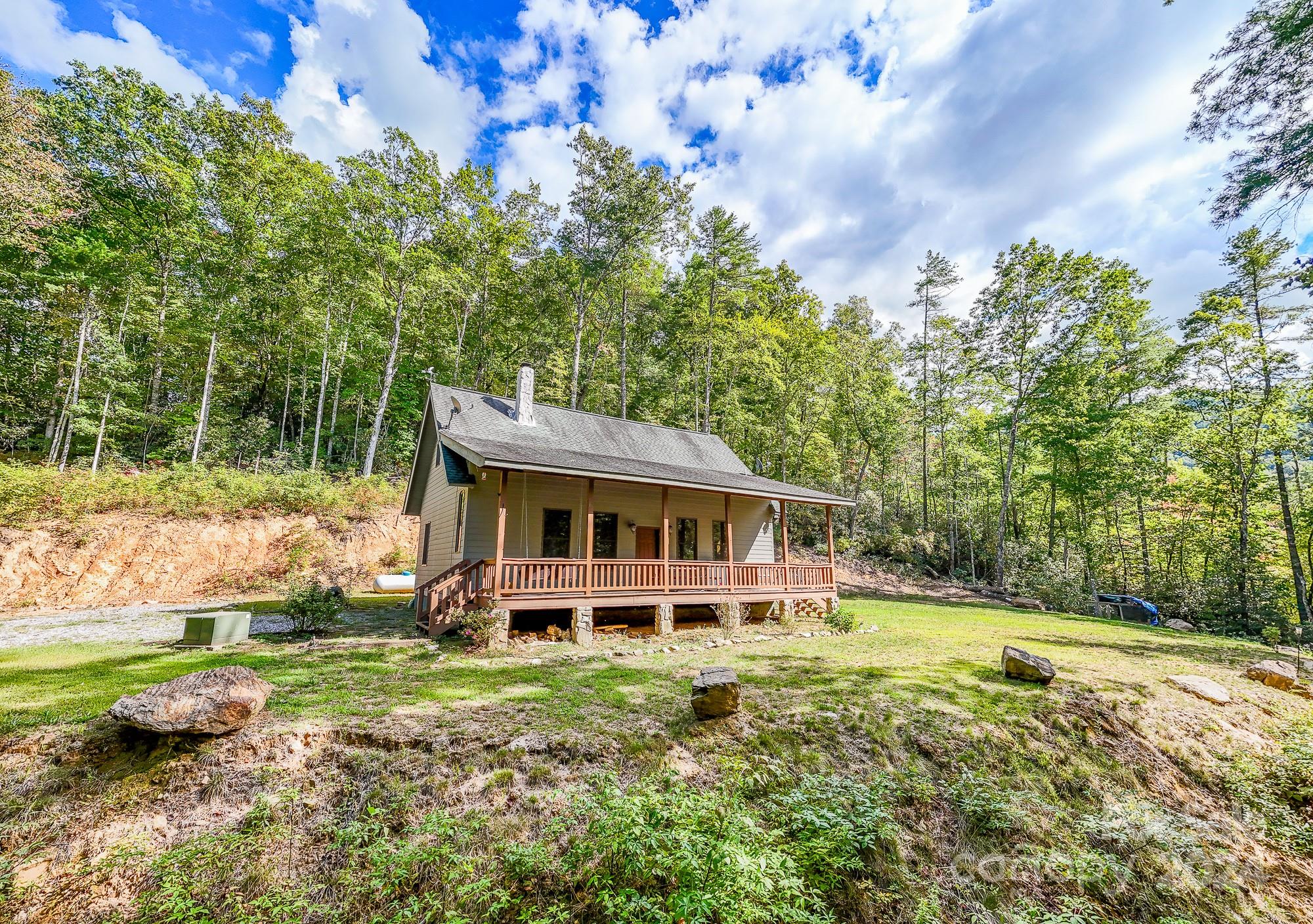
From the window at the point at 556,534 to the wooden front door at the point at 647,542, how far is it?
1.98m

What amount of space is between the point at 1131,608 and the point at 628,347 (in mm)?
24827

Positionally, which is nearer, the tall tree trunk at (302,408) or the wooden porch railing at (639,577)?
the wooden porch railing at (639,577)

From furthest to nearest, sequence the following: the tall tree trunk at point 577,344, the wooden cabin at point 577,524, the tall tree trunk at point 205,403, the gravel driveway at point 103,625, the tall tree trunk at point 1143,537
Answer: the tall tree trunk at point 577,344
the tall tree trunk at point 1143,537
the tall tree trunk at point 205,403
the wooden cabin at point 577,524
the gravel driveway at point 103,625

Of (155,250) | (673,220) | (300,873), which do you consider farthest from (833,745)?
(155,250)

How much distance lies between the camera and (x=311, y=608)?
29.0 feet

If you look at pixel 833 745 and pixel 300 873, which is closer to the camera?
pixel 300 873

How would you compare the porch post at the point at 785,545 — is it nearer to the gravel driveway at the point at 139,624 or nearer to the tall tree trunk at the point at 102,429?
the gravel driveway at the point at 139,624

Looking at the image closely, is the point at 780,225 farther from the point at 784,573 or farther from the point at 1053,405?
the point at 784,573

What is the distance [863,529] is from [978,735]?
2208 cm

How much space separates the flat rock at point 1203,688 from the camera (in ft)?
21.5

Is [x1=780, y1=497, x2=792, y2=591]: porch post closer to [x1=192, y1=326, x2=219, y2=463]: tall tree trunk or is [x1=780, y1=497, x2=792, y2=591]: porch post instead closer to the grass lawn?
the grass lawn

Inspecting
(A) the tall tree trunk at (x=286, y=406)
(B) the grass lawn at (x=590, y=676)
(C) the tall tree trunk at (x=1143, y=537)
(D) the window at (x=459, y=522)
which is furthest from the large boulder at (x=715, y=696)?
(A) the tall tree trunk at (x=286, y=406)

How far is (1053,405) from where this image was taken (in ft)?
72.5

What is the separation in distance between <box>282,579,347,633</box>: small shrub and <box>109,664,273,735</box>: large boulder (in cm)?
493
